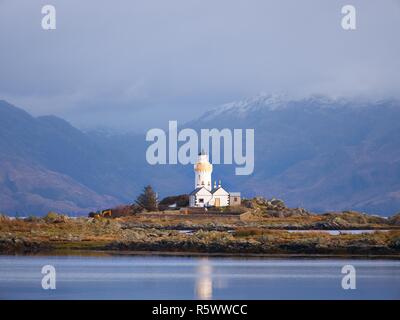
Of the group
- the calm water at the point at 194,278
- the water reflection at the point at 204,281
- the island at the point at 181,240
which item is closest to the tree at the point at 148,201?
the island at the point at 181,240

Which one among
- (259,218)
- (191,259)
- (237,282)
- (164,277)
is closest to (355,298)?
(237,282)

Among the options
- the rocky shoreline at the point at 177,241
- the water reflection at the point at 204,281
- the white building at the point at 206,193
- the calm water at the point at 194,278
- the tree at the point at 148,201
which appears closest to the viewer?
the water reflection at the point at 204,281

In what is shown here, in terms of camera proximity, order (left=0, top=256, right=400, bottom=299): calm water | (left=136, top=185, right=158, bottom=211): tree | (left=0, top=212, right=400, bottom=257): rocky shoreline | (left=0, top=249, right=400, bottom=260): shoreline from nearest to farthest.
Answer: (left=0, top=256, right=400, bottom=299): calm water
(left=0, top=249, right=400, bottom=260): shoreline
(left=0, top=212, right=400, bottom=257): rocky shoreline
(left=136, top=185, right=158, bottom=211): tree

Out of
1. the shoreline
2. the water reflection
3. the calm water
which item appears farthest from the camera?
the shoreline

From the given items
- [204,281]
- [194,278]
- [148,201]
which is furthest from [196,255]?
[148,201]

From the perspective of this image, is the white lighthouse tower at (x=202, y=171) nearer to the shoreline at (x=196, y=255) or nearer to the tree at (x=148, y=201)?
the tree at (x=148, y=201)

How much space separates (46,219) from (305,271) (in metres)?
35.8

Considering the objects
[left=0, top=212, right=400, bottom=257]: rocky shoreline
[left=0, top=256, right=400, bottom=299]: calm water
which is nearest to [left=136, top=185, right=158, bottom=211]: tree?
[left=0, top=212, right=400, bottom=257]: rocky shoreline

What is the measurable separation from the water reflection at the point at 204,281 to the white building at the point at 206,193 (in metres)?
44.8

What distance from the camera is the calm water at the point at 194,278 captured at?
44.7 metres

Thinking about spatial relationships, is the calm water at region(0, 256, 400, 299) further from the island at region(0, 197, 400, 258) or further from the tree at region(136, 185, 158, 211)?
the tree at region(136, 185, 158, 211)

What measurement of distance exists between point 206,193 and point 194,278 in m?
53.4

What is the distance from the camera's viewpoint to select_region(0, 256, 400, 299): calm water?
44.7 meters

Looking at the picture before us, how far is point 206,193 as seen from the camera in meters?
103
